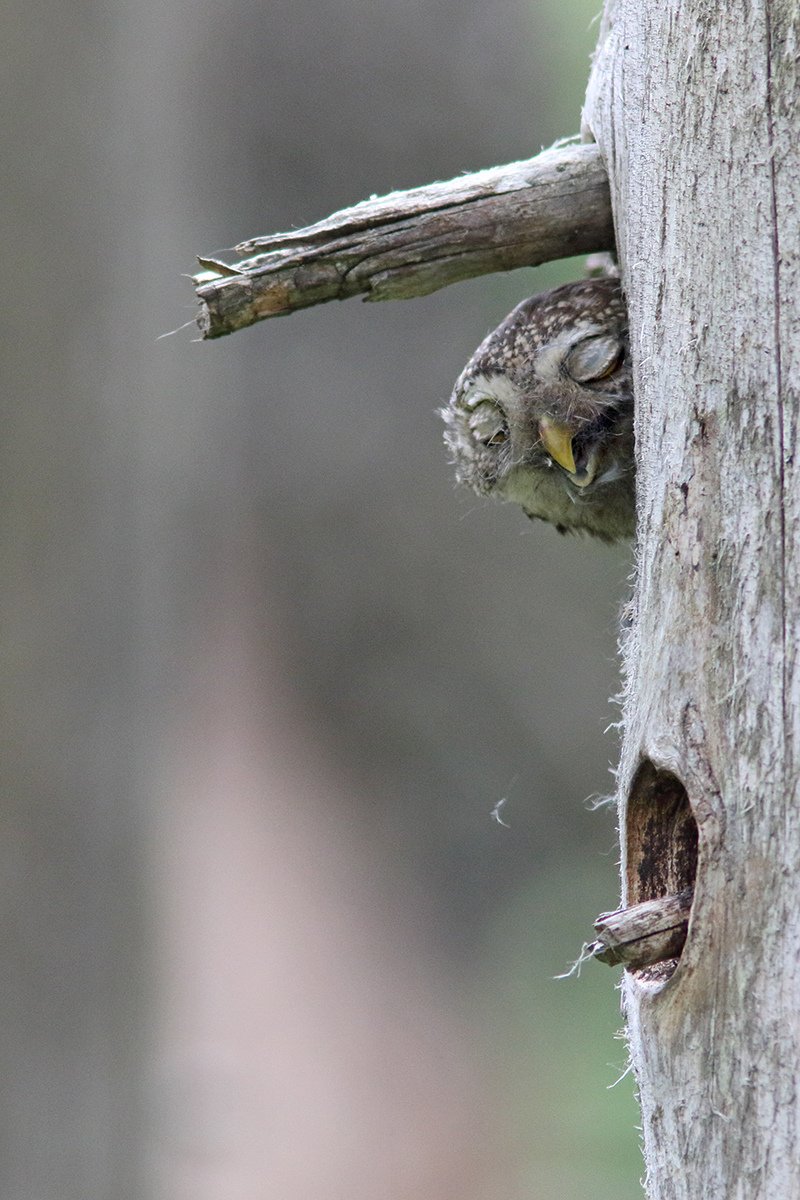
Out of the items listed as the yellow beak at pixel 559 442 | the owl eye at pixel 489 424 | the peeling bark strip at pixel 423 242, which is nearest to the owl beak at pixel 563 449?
the yellow beak at pixel 559 442

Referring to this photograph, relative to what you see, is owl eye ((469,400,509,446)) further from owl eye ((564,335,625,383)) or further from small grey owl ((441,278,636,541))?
owl eye ((564,335,625,383))

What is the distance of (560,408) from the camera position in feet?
5.91

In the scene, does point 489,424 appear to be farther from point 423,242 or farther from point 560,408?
point 423,242

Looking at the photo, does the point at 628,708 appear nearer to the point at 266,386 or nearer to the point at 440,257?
the point at 440,257

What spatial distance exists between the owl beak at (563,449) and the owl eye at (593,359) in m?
0.08

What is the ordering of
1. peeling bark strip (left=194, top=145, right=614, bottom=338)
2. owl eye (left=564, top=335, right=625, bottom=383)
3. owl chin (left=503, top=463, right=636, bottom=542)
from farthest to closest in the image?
owl chin (left=503, top=463, right=636, bottom=542), owl eye (left=564, top=335, right=625, bottom=383), peeling bark strip (left=194, top=145, right=614, bottom=338)

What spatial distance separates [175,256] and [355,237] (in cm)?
405

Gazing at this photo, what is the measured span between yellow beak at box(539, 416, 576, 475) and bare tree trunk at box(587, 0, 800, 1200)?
53 centimetres

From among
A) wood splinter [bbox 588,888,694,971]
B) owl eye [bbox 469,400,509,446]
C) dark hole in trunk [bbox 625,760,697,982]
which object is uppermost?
owl eye [bbox 469,400,509,446]

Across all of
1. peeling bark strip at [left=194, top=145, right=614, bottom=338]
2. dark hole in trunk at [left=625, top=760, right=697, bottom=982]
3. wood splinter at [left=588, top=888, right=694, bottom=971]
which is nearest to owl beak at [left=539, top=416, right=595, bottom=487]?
peeling bark strip at [left=194, top=145, right=614, bottom=338]

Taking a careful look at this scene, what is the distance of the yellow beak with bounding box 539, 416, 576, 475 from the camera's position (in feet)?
5.90

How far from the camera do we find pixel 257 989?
18.0 feet

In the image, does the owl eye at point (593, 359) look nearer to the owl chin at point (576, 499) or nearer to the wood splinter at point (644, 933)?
the owl chin at point (576, 499)

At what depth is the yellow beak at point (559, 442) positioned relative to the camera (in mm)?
1799
